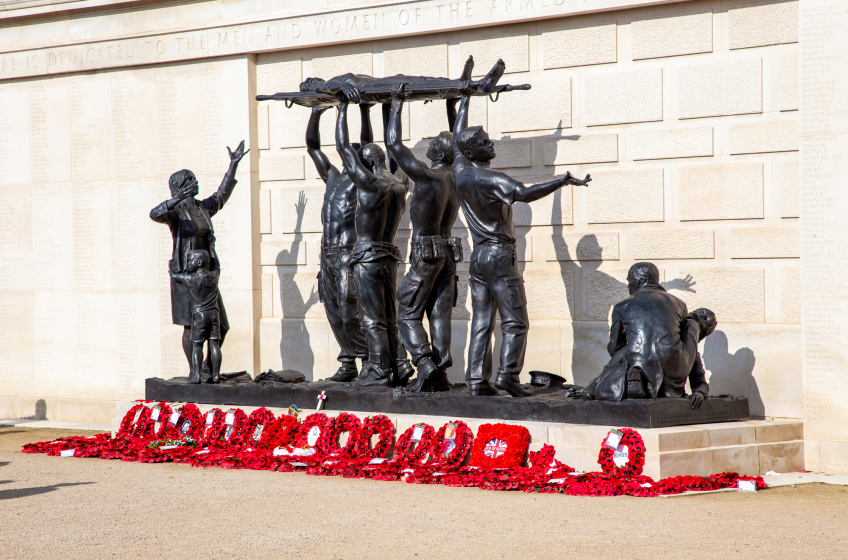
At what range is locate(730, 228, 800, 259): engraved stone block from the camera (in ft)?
31.9

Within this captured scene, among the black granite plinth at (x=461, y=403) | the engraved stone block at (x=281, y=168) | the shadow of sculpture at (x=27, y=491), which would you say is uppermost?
the engraved stone block at (x=281, y=168)

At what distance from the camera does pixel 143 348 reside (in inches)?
520

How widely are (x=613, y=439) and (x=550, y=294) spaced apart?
11.1 ft

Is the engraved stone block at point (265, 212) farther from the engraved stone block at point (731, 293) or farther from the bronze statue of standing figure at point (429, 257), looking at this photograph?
the engraved stone block at point (731, 293)

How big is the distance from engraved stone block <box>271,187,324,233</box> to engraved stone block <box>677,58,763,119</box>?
14.5 feet

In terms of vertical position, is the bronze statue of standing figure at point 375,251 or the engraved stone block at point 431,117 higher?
the engraved stone block at point 431,117

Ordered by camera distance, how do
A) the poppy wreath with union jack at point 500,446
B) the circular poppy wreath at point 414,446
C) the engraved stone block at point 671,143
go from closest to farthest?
the poppy wreath with union jack at point 500,446 → the circular poppy wreath at point 414,446 → the engraved stone block at point 671,143

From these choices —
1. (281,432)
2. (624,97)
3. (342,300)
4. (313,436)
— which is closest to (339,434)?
(313,436)

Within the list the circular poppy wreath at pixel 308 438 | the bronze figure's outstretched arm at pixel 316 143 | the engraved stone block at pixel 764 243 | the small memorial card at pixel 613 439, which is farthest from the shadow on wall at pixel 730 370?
the bronze figure's outstretched arm at pixel 316 143

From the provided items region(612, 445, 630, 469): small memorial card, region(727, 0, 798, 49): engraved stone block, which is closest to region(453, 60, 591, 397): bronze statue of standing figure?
region(612, 445, 630, 469): small memorial card

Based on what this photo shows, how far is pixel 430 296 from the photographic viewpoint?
31.7 ft

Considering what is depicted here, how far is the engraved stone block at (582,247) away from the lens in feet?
35.2

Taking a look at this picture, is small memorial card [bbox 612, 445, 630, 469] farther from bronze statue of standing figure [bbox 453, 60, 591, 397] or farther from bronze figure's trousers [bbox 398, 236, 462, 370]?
bronze figure's trousers [bbox 398, 236, 462, 370]

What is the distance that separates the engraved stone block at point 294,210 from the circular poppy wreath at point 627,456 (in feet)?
18.4
